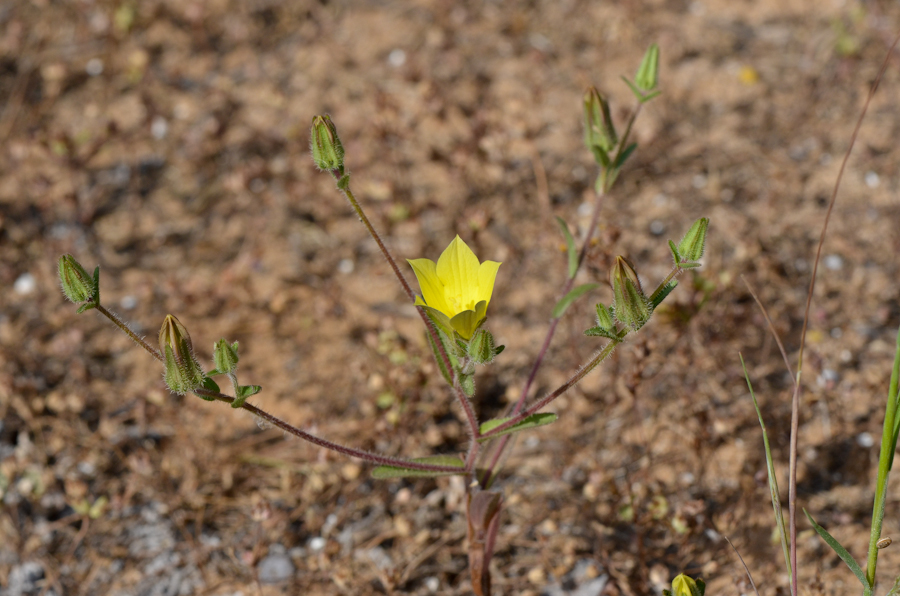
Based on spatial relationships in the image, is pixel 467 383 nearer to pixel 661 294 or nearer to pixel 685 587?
pixel 661 294

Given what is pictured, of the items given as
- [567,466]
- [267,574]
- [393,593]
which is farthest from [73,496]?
[567,466]

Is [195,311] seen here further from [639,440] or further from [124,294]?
[639,440]

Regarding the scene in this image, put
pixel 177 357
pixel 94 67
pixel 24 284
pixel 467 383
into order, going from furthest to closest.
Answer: pixel 94 67 → pixel 24 284 → pixel 467 383 → pixel 177 357

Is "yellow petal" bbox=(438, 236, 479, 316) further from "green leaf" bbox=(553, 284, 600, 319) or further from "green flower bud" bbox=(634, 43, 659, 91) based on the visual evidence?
"green flower bud" bbox=(634, 43, 659, 91)

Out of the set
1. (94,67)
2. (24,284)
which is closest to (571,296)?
(24,284)

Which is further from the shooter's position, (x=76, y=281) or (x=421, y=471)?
(x=421, y=471)

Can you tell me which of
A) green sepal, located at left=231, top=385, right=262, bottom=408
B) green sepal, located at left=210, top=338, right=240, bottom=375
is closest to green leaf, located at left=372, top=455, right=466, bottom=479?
green sepal, located at left=231, top=385, right=262, bottom=408
